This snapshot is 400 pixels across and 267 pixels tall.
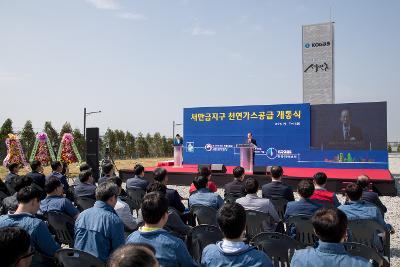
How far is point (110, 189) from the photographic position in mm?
3303

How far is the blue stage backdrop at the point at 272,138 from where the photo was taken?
1297cm

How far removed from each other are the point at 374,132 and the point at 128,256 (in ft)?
43.0

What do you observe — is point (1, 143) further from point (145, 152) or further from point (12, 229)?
point (12, 229)

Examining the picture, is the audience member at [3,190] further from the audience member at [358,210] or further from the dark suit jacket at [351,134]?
the dark suit jacket at [351,134]

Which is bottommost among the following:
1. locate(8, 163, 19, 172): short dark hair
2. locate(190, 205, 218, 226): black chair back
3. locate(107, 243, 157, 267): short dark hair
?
locate(190, 205, 218, 226): black chair back

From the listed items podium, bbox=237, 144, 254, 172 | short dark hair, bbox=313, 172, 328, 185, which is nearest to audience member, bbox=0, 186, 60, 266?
short dark hair, bbox=313, 172, 328, 185

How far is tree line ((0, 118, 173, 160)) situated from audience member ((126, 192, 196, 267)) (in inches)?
843

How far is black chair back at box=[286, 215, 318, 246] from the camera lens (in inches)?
143

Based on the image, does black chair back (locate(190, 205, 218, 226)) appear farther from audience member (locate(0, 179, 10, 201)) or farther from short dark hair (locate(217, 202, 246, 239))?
audience member (locate(0, 179, 10, 201))

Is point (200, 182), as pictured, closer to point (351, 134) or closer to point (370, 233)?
point (370, 233)

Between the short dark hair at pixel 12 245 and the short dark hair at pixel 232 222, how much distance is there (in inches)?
43.0

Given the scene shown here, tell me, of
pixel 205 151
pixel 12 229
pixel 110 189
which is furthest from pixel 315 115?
pixel 12 229

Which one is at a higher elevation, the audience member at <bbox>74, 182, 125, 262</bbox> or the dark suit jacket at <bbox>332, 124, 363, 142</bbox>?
the dark suit jacket at <bbox>332, 124, 363, 142</bbox>

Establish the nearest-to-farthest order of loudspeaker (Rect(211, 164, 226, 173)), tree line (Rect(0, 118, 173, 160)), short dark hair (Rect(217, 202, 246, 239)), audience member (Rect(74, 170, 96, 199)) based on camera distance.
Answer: short dark hair (Rect(217, 202, 246, 239)), audience member (Rect(74, 170, 96, 199)), loudspeaker (Rect(211, 164, 226, 173)), tree line (Rect(0, 118, 173, 160))
